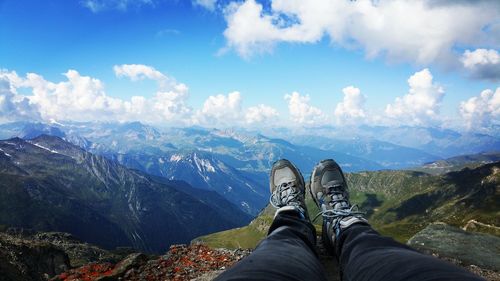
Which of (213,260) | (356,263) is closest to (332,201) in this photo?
(213,260)

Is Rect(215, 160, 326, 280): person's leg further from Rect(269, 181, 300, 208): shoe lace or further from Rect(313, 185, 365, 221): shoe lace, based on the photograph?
Rect(269, 181, 300, 208): shoe lace

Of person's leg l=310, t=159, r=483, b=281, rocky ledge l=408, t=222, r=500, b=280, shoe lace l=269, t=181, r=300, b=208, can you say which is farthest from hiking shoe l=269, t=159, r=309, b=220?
rocky ledge l=408, t=222, r=500, b=280

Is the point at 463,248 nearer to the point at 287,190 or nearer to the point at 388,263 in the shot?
the point at 287,190

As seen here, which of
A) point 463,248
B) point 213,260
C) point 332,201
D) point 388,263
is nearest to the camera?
point 388,263

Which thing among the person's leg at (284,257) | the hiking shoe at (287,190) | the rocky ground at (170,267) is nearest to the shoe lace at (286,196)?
the hiking shoe at (287,190)

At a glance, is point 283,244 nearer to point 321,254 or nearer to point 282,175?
point 321,254

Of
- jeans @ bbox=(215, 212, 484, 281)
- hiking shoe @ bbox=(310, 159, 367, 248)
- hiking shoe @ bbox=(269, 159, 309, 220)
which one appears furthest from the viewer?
hiking shoe @ bbox=(269, 159, 309, 220)

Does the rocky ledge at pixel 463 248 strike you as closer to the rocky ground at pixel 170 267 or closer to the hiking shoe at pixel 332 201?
the hiking shoe at pixel 332 201
